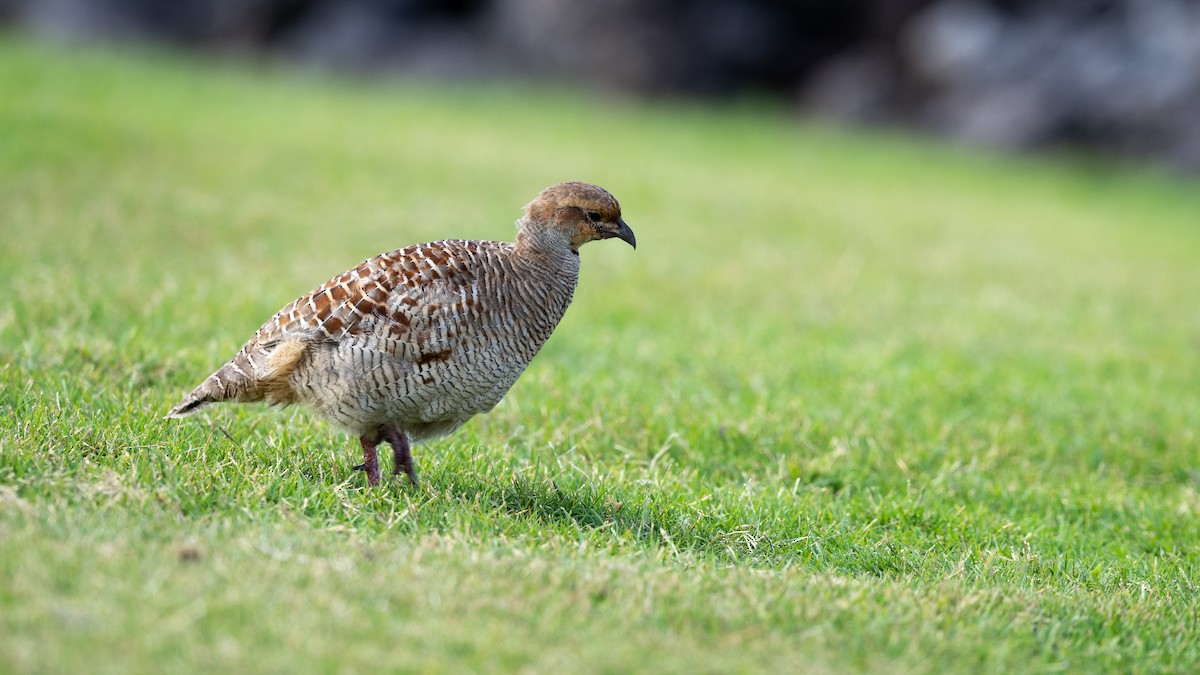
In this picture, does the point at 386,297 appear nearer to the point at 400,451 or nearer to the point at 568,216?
the point at 400,451

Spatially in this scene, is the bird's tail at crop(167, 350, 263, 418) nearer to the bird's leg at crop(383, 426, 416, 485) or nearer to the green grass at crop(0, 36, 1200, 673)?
the green grass at crop(0, 36, 1200, 673)

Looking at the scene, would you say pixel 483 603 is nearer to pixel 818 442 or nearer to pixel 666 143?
pixel 818 442

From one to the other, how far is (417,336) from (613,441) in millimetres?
1412

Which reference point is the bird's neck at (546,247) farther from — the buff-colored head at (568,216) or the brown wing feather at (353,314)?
the brown wing feather at (353,314)

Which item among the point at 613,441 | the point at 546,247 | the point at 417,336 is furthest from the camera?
the point at 613,441

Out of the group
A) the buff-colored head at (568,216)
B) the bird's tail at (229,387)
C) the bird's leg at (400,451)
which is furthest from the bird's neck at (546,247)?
the bird's tail at (229,387)

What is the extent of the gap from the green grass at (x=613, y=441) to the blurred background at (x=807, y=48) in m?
4.70

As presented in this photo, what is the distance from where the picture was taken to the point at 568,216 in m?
4.71

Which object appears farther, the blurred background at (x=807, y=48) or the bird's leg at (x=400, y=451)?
the blurred background at (x=807, y=48)

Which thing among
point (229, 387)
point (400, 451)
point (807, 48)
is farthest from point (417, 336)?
point (807, 48)

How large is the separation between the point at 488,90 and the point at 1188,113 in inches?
349

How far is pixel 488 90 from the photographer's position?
1727cm

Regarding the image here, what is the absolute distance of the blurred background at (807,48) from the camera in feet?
53.2

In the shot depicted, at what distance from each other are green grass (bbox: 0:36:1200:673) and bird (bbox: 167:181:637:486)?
0.24m
